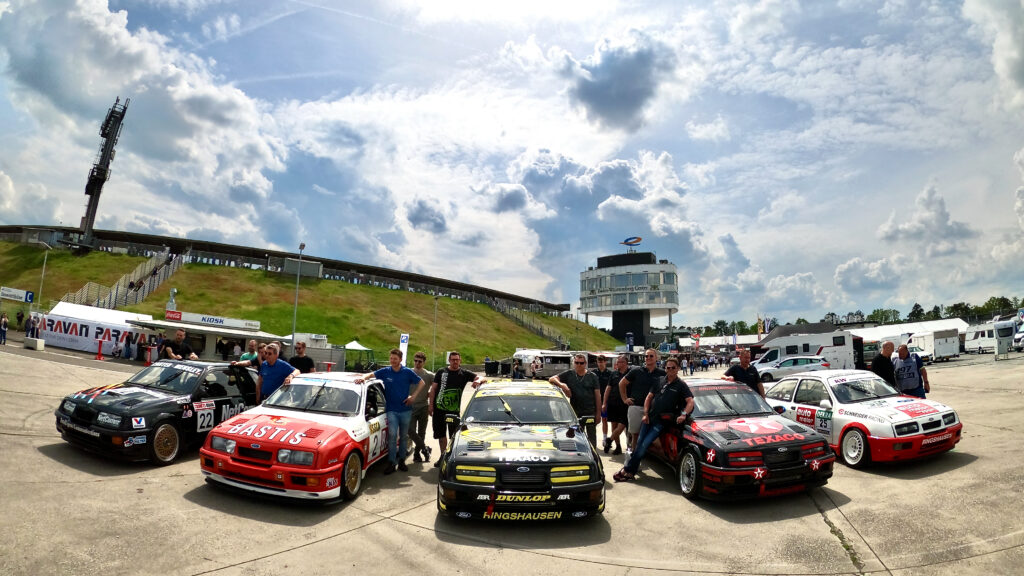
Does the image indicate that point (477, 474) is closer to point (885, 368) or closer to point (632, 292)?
point (885, 368)

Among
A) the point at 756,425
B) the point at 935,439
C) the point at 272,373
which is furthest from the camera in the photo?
the point at 272,373

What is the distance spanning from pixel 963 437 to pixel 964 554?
6.55 meters

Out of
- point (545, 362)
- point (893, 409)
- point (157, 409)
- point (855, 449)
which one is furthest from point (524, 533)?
point (545, 362)

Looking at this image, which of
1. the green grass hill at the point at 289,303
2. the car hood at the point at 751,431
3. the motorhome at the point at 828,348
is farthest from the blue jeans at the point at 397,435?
the green grass hill at the point at 289,303

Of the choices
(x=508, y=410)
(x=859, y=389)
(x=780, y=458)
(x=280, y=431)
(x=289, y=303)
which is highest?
(x=289, y=303)

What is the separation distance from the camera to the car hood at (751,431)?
21.8 ft

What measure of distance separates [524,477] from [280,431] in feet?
10.3

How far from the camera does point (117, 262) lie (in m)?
61.5

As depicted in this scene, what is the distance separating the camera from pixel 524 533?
5648mm

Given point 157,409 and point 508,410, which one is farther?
point 157,409

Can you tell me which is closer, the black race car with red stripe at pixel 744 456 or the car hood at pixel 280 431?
the car hood at pixel 280 431

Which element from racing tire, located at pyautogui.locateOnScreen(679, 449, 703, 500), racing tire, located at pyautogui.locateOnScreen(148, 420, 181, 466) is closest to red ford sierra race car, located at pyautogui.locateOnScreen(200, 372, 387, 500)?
racing tire, located at pyautogui.locateOnScreen(148, 420, 181, 466)

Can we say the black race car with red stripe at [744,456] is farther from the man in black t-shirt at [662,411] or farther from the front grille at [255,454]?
the front grille at [255,454]

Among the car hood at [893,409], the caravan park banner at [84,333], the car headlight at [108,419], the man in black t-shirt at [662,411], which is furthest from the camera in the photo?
the caravan park banner at [84,333]
